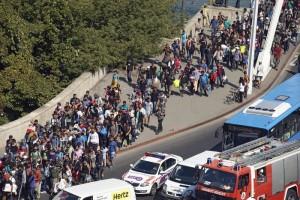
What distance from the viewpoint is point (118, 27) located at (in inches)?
1806

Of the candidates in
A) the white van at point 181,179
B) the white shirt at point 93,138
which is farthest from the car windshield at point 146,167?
the white shirt at point 93,138

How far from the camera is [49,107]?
38375 millimetres

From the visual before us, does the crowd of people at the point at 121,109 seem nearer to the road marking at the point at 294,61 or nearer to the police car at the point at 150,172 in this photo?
the road marking at the point at 294,61

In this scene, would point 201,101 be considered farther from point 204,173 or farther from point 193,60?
point 204,173

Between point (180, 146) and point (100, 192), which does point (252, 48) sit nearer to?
point (180, 146)

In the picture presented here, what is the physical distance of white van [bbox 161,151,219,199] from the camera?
1156 inches

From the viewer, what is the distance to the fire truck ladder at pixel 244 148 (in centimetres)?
2766

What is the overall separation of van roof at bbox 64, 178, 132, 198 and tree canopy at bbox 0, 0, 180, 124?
522 inches

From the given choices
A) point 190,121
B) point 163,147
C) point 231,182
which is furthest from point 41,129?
point 231,182

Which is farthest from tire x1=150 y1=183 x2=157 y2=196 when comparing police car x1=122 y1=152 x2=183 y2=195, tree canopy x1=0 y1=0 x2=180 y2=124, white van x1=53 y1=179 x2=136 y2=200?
tree canopy x1=0 y1=0 x2=180 y2=124

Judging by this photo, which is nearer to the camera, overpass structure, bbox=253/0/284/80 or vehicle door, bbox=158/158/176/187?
vehicle door, bbox=158/158/176/187

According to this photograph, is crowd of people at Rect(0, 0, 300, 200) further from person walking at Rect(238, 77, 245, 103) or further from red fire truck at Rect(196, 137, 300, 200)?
red fire truck at Rect(196, 137, 300, 200)

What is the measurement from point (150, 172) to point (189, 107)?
10787 mm

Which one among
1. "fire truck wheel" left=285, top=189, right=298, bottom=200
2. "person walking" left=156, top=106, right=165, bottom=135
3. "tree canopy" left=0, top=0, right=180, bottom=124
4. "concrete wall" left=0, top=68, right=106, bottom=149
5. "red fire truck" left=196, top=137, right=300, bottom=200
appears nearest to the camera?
"red fire truck" left=196, top=137, right=300, bottom=200
